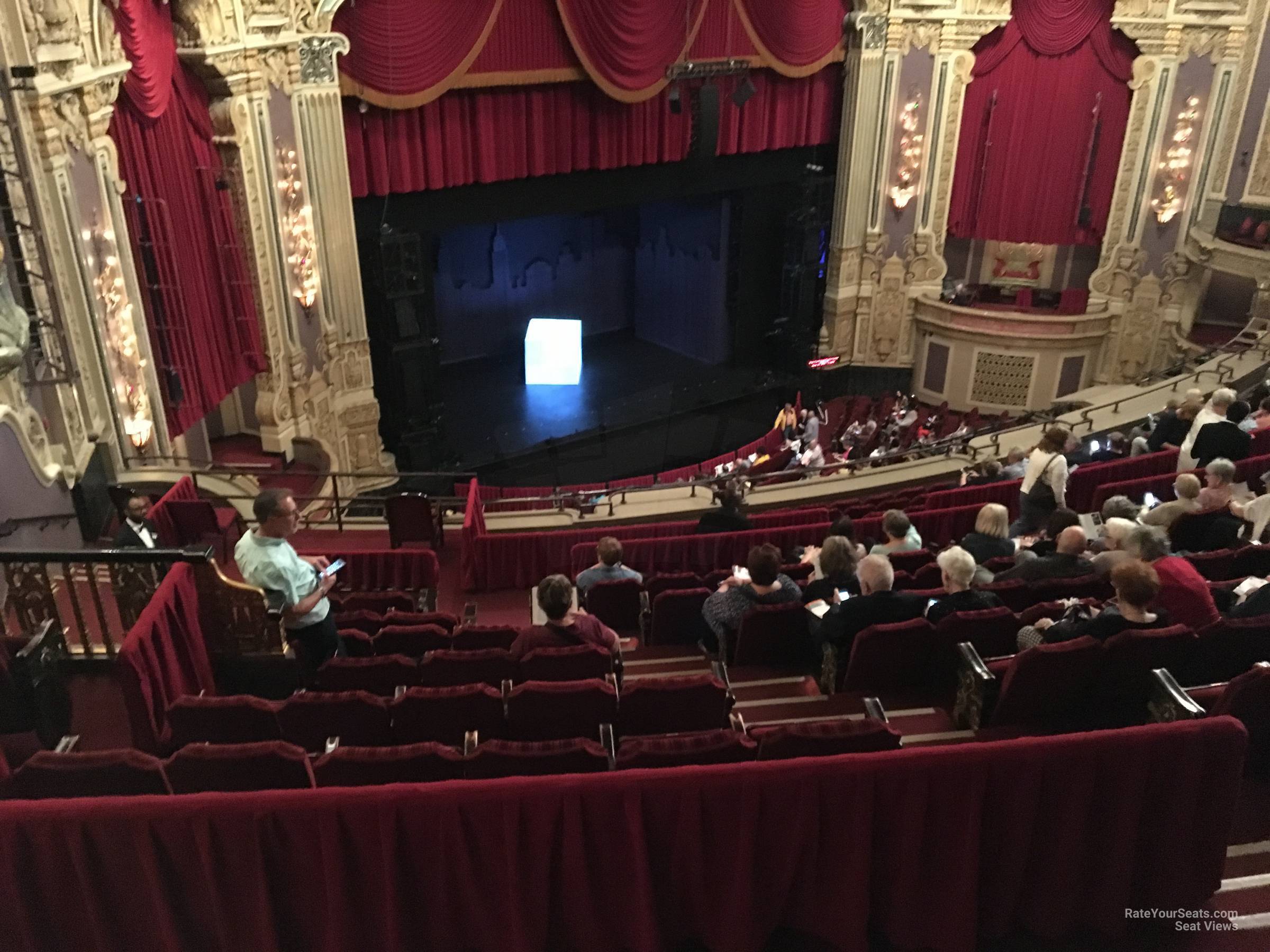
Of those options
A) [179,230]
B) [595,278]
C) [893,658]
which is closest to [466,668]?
[893,658]

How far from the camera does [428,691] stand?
11.8 feet

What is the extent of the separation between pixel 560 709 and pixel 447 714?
0.41 meters

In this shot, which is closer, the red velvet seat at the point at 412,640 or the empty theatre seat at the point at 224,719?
the empty theatre seat at the point at 224,719

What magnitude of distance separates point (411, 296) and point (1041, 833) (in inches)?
359

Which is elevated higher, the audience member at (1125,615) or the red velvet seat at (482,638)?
the audience member at (1125,615)

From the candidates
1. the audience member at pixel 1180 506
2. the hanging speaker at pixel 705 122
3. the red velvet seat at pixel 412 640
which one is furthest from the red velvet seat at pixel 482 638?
the hanging speaker at pixel 705 122

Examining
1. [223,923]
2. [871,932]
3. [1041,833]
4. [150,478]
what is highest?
[1041,833]

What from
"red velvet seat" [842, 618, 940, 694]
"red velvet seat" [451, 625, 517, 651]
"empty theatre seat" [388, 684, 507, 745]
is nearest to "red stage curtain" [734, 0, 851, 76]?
"red velvet seat" [451, 625, 517, 651]

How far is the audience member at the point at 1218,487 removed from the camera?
503 centimetres

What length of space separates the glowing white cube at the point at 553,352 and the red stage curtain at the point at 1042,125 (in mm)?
5864

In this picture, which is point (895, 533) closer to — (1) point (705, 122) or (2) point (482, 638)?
(2) point (482, 638)

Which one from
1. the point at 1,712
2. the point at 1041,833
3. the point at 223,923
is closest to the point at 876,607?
the point at 1041,833

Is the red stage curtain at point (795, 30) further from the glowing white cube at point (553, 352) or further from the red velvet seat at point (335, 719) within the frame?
the red velvet seat at point (335, 719)

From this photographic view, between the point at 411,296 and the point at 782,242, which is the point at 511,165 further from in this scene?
the point at 782,242
